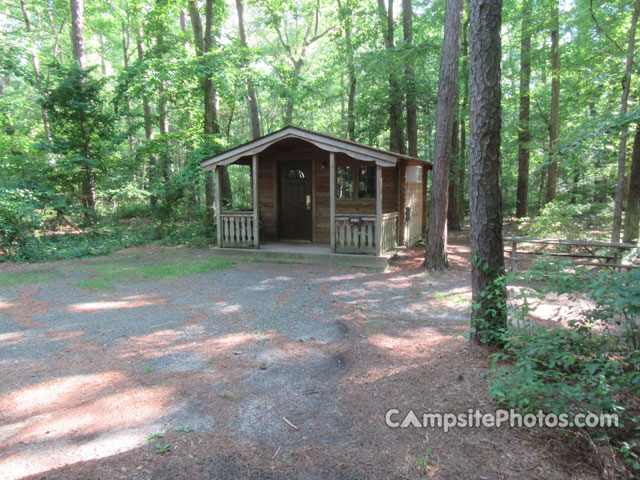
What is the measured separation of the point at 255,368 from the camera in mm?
3895

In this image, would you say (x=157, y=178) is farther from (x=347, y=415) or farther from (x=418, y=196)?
(x=347, y=415)

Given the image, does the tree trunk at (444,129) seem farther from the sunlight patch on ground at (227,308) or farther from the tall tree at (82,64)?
the tall tree at (82,64)

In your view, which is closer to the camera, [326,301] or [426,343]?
[426,343]

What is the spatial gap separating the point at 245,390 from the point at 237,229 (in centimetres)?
766

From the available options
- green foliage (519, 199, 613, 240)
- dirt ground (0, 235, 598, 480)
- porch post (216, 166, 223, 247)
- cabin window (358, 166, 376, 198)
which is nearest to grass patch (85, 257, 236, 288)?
porch post (216, 166, 223, 247)

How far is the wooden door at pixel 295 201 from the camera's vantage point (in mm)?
11328

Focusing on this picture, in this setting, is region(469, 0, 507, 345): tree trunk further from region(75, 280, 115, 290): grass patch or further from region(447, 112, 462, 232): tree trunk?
region(447, 112, 462, 232): tree trunk

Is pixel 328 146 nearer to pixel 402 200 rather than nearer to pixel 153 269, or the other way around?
pixel 402 200

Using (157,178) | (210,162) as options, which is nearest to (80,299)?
(210,162)

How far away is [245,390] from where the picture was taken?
3430mm

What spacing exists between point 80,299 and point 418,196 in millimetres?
10530

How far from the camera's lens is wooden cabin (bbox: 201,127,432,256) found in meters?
9.69

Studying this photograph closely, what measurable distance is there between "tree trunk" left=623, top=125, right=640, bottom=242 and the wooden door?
8.00 m

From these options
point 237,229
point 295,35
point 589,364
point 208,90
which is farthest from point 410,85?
point 295,35
